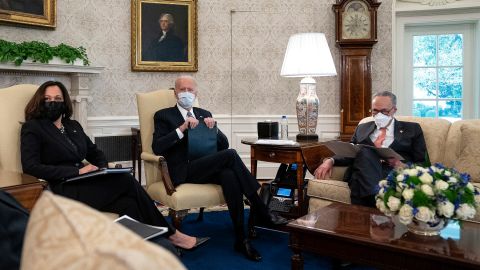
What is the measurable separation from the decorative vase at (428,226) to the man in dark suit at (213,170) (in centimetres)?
105

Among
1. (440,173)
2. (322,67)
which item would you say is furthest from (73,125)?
(440,173)

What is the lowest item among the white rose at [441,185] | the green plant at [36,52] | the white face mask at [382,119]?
the white rose at [441,185]

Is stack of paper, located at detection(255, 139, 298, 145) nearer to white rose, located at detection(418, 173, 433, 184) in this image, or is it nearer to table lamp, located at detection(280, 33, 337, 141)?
table lamp, located at detection(280, 33, 337, 141)

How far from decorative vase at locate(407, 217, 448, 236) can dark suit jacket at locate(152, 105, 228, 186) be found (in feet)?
4.92

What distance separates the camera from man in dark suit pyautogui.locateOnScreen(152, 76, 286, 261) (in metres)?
2.82

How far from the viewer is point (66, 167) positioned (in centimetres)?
245

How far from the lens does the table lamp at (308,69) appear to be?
3.49m

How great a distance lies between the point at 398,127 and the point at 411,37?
112 inches

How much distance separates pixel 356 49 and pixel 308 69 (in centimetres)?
194

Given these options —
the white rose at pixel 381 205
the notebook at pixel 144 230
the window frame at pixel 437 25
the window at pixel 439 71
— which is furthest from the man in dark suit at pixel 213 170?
the window at pixel 439 71

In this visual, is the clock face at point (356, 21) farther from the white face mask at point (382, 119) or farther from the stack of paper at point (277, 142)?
the stack of paper at point (277, 142)

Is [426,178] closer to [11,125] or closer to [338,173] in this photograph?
[338,173]

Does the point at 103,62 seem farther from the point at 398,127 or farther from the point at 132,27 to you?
the point at 398,127

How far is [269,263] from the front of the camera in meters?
2.65
